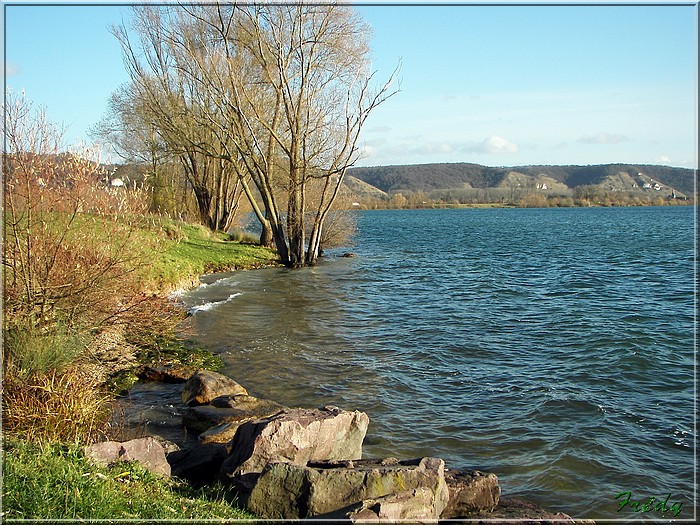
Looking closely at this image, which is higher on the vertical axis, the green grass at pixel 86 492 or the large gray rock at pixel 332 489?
the green grass at pixel 86 492

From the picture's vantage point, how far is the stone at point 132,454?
601 centimetres

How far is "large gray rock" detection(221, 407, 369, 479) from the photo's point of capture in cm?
676

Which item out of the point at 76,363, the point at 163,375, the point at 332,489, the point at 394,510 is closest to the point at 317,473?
the point at 332,489

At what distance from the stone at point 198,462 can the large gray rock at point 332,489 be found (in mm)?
1180

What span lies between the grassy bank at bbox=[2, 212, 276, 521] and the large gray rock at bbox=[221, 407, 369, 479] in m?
0.57

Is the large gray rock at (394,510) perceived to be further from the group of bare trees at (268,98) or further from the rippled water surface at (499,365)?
the group of bare trees at (268,98)

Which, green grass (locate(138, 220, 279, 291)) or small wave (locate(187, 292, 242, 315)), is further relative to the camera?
green grass (locate(138, 220, 279, 291))

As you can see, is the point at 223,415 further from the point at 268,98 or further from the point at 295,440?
the point at 268,98

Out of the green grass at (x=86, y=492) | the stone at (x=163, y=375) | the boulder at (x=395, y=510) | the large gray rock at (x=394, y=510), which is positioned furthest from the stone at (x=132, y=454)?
the stone at (x=163, y=375)

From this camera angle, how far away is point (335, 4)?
26781 millimetres

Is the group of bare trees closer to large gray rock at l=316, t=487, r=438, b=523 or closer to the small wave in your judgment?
the small wave

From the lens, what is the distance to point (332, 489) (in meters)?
6.03
